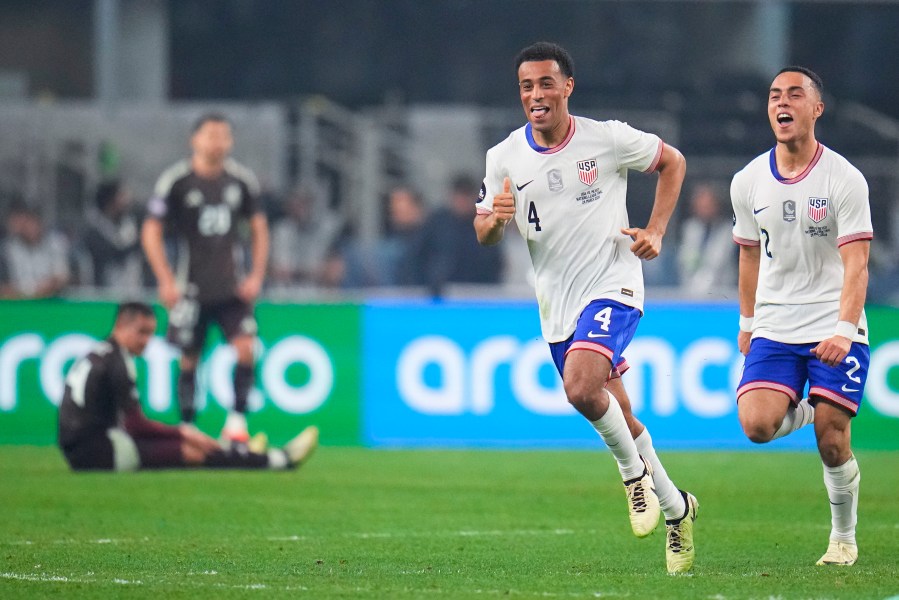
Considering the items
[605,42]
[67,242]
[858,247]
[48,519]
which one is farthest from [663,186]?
[605,42]

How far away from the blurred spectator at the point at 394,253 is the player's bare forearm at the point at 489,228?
30.2 ft

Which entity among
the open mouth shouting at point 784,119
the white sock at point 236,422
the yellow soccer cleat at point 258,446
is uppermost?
the open mouth shouting at point 784,119

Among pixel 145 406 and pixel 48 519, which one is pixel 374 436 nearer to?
pixel 145 406

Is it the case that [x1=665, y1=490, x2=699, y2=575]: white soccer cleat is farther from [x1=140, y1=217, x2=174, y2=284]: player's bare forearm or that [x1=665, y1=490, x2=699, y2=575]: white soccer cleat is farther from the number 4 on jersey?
[x1=140, y1=217, x2=174, y2=284]: player's bare forearm

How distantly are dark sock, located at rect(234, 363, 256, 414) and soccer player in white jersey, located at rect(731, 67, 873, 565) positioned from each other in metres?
6.06

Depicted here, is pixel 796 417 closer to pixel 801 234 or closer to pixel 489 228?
pixel 801 234

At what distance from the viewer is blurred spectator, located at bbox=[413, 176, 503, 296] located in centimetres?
1636

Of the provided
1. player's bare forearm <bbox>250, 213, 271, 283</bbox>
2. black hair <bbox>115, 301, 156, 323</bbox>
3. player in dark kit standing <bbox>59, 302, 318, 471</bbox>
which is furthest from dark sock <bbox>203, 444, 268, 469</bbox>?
player's bare forearm <bbox>250, 213, 271, 283</bbox>

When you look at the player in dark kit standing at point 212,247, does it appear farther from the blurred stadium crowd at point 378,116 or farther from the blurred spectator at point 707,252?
the blurred spectator at point 707,252

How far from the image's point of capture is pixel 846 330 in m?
7.13

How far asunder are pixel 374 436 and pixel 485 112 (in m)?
6.92

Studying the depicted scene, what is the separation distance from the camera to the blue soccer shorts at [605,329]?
24.0 ft

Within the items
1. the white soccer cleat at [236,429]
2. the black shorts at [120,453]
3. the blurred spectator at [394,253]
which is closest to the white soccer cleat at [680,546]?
the black shorts at [120,453]

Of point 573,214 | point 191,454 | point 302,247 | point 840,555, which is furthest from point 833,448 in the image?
point 302,247
